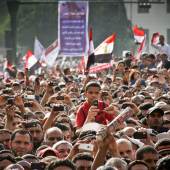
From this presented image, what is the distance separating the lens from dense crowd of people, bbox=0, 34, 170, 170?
1042 cm

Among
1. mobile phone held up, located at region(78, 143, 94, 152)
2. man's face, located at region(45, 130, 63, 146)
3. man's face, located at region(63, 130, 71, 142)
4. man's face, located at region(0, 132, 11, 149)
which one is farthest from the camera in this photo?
man's face, located at region(63, 130, 71, 142)

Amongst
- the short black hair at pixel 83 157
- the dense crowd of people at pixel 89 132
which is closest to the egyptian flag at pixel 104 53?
the dense crowd of people at pixel 89 132

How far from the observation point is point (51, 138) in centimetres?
1302

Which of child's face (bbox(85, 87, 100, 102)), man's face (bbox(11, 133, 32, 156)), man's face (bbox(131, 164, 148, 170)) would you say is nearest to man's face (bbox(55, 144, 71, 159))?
man's face (bbox(11, 133, 32, 156))

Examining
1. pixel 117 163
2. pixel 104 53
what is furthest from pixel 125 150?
pixel 104 53

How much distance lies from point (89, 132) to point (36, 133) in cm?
156

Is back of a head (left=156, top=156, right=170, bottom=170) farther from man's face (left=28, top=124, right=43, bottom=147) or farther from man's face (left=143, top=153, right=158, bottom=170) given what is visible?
man's face (left=28, top=124, right=43, bottom=147)

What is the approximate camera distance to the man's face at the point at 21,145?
12.5m

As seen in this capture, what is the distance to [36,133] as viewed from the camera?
13.5 meters

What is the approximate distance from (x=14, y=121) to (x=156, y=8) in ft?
297

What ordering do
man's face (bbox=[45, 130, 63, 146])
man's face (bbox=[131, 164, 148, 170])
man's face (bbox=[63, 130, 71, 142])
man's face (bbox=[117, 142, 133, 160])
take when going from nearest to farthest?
man's face (bbox=[131, 164, 148, 170]) < man's face (bbox=[117, 142, 133, 160]) < man's face (bbox=[45, 130, 63, 146]) < man's face (bbox=[63, 130, 71, 142])

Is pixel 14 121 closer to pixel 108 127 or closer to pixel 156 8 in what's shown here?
pixel 108 127

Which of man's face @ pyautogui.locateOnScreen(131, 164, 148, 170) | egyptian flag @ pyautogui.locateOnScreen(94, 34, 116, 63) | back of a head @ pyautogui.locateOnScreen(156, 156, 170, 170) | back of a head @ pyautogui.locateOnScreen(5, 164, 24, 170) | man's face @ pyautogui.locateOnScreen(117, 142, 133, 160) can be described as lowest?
man's face @ pyautogui.locateOnScreen(117, 142, 133, 160)

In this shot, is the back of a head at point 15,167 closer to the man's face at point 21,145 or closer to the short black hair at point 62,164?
the short black hair at point 62,164
